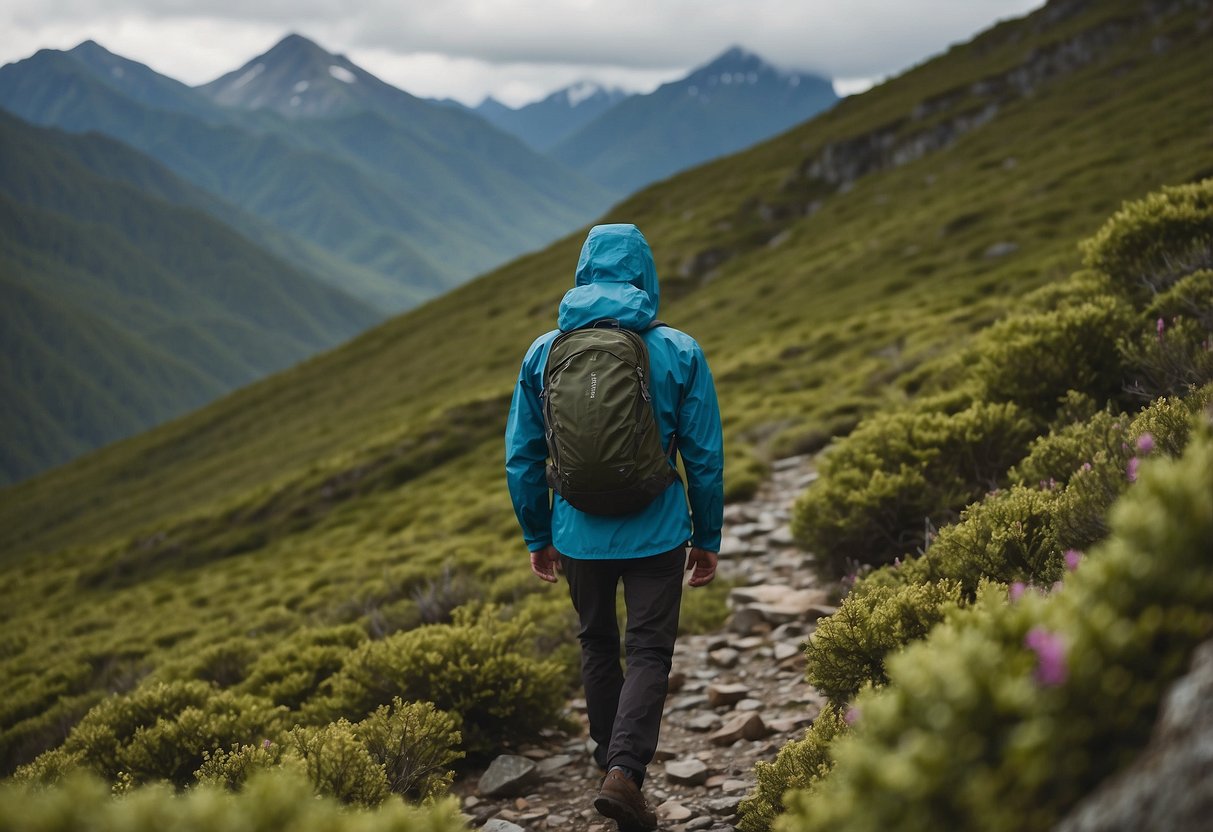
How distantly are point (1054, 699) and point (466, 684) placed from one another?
5366 mm

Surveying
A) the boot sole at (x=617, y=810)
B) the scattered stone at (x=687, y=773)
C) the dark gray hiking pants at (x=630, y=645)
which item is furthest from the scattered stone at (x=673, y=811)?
the boot sole at (x=617, y=810)

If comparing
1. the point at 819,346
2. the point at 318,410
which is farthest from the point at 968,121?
the point at 318,410

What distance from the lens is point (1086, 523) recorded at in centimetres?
483

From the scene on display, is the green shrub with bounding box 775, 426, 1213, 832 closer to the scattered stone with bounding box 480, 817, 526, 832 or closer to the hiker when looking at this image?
the hiker

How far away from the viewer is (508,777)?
237 inches

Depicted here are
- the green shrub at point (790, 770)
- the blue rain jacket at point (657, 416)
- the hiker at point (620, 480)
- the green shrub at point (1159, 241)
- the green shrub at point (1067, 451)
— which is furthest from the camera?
the green shrub at point (1159, 241)

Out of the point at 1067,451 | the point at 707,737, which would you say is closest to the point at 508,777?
the point at 707,737

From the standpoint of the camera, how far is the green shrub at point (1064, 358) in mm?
8242

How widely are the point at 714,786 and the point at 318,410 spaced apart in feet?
156

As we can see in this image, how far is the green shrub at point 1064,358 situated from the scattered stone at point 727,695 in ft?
13.3

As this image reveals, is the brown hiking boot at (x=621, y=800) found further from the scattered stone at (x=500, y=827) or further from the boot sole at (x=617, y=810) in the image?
the scattered stone at (x=500, y=827)

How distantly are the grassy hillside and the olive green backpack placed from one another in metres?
5.00

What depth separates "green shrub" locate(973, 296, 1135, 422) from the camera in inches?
324

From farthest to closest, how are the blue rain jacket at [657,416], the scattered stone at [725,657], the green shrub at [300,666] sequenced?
the green shrub at [300,666] < the scattered stone at [725,657] < the blue rain jacket at [657,416]
